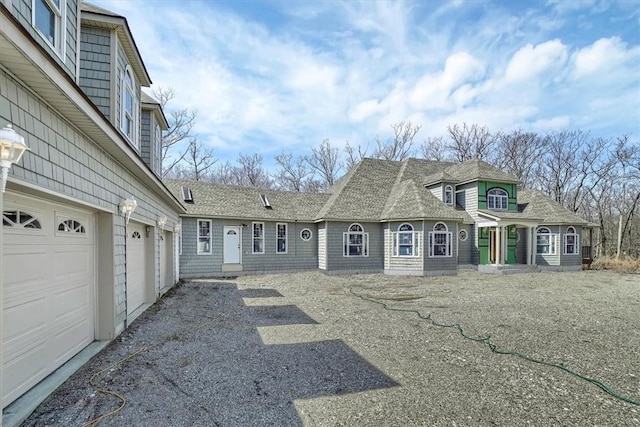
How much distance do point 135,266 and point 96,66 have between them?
12.6 feet

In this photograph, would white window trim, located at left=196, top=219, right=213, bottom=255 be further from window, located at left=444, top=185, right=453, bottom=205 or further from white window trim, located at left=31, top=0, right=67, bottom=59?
window, located at left=444, top=185, right=453, bottom=205

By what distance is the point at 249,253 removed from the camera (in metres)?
14.5

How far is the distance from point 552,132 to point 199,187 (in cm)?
3107

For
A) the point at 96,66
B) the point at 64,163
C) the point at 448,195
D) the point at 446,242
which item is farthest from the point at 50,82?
the point at 448,195

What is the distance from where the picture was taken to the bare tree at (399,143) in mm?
29172

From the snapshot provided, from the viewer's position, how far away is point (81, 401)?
3.14m

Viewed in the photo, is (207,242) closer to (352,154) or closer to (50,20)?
(50,20)

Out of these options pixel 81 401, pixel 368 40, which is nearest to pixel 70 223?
pixel 81 401

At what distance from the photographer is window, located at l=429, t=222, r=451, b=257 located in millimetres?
14320

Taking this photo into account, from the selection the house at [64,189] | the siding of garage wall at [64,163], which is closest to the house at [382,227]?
the house at [64,189]

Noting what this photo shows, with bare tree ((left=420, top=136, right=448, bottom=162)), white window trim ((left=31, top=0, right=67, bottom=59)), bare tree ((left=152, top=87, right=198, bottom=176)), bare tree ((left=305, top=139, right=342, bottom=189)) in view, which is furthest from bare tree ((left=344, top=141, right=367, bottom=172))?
white window trim ((left=31, top=0, right=67, bottom=59))

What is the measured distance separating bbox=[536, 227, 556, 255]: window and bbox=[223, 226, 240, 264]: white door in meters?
16.0

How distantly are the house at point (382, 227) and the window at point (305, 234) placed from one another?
5 centimetres

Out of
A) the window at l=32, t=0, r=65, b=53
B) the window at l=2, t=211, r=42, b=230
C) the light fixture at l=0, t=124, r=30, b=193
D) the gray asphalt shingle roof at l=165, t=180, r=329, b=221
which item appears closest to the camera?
the light fixture at l=0, t=124, r=30, b=193
